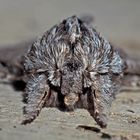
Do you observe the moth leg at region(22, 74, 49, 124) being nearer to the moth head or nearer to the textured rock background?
the textured rock background

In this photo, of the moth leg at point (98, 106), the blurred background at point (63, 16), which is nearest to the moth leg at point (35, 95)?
the moth leg at point (98, 106)

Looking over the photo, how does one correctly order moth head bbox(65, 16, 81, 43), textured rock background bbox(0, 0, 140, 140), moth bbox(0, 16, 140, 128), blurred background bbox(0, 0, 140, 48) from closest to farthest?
textured rock background bbox(0, 0, 140, 140) → moth bbox(0, 16, 140, 128) → moth head bbox(65, 16, 81, 43) → blurred background bbox(0, 0, 140, 48)

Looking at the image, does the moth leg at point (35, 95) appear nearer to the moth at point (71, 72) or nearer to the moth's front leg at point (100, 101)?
the moth at point (71, 72)

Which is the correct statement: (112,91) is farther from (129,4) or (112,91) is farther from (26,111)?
(129,4)

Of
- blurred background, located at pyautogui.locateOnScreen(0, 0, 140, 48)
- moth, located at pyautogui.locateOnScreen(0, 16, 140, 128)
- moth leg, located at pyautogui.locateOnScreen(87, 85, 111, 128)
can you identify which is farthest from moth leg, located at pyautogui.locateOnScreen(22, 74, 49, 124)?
blurred background, located at pyautogui.locateOnScreen(0, 0, 140, 48)

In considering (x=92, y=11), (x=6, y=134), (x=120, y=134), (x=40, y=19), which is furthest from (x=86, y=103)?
(x=92, y=11)

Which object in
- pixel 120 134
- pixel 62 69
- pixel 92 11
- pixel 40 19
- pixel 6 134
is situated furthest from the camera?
pixel 92 11

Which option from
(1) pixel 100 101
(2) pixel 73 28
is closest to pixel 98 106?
(1) pixel 100 101
